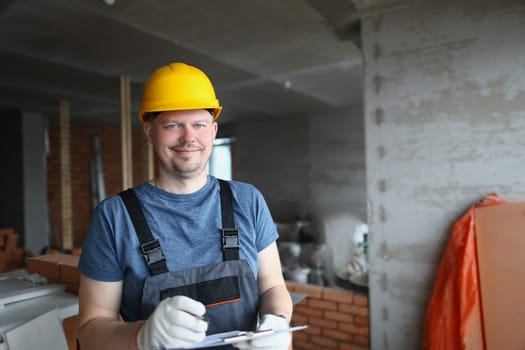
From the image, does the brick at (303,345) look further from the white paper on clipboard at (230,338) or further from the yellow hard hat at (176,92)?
the yellow hard hat at (176,92)

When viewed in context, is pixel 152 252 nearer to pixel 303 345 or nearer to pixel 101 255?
pixel 101 255

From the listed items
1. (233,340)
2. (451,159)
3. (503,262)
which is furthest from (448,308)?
(233,340)

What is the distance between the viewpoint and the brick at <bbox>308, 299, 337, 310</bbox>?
2.93 meters

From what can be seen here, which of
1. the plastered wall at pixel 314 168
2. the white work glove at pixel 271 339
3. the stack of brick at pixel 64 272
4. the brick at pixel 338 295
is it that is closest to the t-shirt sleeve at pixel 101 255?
the white work glove at pixel 271 339

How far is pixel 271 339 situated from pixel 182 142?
64 cm

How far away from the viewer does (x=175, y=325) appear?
92cm

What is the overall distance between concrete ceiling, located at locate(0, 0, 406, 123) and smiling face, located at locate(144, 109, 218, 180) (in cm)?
150

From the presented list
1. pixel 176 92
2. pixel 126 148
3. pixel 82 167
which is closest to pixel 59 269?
pixel 176 92

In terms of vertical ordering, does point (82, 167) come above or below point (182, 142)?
above

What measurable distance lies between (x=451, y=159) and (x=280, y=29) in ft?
5.14

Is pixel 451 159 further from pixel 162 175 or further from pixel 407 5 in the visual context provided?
pixel 162 175

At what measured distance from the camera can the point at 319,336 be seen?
2.99m

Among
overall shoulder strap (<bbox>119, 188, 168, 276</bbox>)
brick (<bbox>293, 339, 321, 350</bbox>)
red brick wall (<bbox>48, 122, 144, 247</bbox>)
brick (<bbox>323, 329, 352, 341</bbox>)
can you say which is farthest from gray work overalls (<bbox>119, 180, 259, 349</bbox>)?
red brick wall (<bbox>48, 122, 144, 247</bbox>)

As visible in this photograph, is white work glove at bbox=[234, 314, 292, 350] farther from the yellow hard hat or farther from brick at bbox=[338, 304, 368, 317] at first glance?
brick at bbox=[338, 304, 368, 317]
